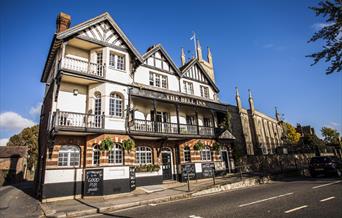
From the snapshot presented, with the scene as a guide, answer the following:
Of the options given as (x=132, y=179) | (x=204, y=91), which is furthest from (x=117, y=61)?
(x=204, y=91)

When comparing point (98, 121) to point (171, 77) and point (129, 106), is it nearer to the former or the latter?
point (129, 106)

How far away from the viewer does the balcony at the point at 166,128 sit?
52.2 feet

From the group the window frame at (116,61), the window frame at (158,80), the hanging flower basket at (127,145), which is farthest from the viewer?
the window frame at (158,80)

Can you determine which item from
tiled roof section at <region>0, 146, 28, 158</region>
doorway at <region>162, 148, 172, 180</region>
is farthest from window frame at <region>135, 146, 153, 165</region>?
tiled roof section at <region>0, 146, 28, 158</region>

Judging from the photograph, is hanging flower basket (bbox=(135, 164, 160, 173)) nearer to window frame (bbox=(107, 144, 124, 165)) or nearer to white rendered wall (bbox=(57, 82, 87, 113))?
window frame (bbox=(107, 144, 124, 165))

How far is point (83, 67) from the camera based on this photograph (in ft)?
49.3

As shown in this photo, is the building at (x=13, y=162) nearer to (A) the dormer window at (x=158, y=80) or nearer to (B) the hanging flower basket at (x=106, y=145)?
(B) the hanging flower basket at (x=106, y=145)

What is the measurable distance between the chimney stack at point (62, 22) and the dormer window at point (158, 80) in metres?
7.93

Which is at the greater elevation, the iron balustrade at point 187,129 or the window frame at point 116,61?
the window frame at point 116,61

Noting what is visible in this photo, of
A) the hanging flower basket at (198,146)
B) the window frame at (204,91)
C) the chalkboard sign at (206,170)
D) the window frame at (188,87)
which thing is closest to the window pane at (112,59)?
the window frame at (188,87)

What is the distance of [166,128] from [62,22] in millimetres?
11752

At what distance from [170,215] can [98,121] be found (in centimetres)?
911

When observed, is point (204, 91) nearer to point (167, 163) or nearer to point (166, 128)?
point (166, 128)

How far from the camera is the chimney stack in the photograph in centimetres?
1602
